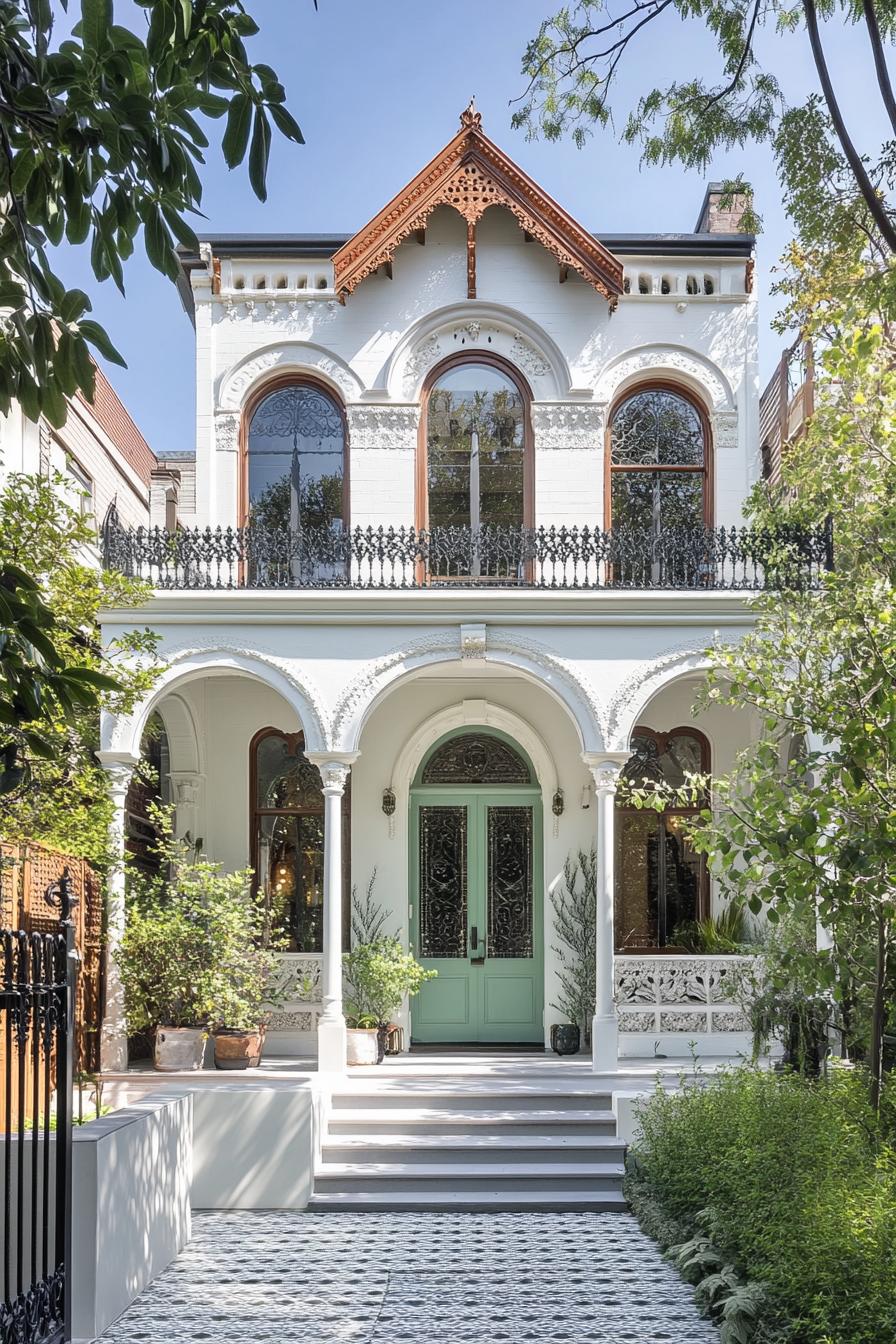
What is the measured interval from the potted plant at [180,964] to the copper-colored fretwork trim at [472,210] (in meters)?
6.23

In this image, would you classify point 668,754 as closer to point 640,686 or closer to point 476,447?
point 640,686

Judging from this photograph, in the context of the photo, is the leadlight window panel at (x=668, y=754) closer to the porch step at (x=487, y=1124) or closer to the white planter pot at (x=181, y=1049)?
the porch step at (x=487, y=1124)

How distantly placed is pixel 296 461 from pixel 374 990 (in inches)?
222

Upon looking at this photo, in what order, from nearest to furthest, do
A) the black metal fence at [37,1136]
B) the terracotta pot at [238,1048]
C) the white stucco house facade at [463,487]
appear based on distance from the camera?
the black metal fence at [37,1136] → the terracotta pot at [238,1048] → the white stucco house facade at [463,487]

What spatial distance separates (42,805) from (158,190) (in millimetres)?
7420

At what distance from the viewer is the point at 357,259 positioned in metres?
15.8

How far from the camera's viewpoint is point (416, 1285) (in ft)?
28.8

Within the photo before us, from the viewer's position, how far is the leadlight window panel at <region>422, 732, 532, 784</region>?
16719mm

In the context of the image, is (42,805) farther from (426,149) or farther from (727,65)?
(426,149)

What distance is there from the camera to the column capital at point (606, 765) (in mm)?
14484

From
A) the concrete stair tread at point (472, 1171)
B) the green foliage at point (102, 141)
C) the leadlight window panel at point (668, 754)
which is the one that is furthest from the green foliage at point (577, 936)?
the green foliage at point (102, 141)

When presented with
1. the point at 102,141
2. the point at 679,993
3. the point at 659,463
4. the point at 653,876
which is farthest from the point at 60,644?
the point at 653,876

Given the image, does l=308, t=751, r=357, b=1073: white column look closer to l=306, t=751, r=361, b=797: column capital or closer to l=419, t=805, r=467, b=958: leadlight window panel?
l=306, t=751, r=361, b=797: column capital

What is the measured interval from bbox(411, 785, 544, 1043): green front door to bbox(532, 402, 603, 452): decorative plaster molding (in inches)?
148
